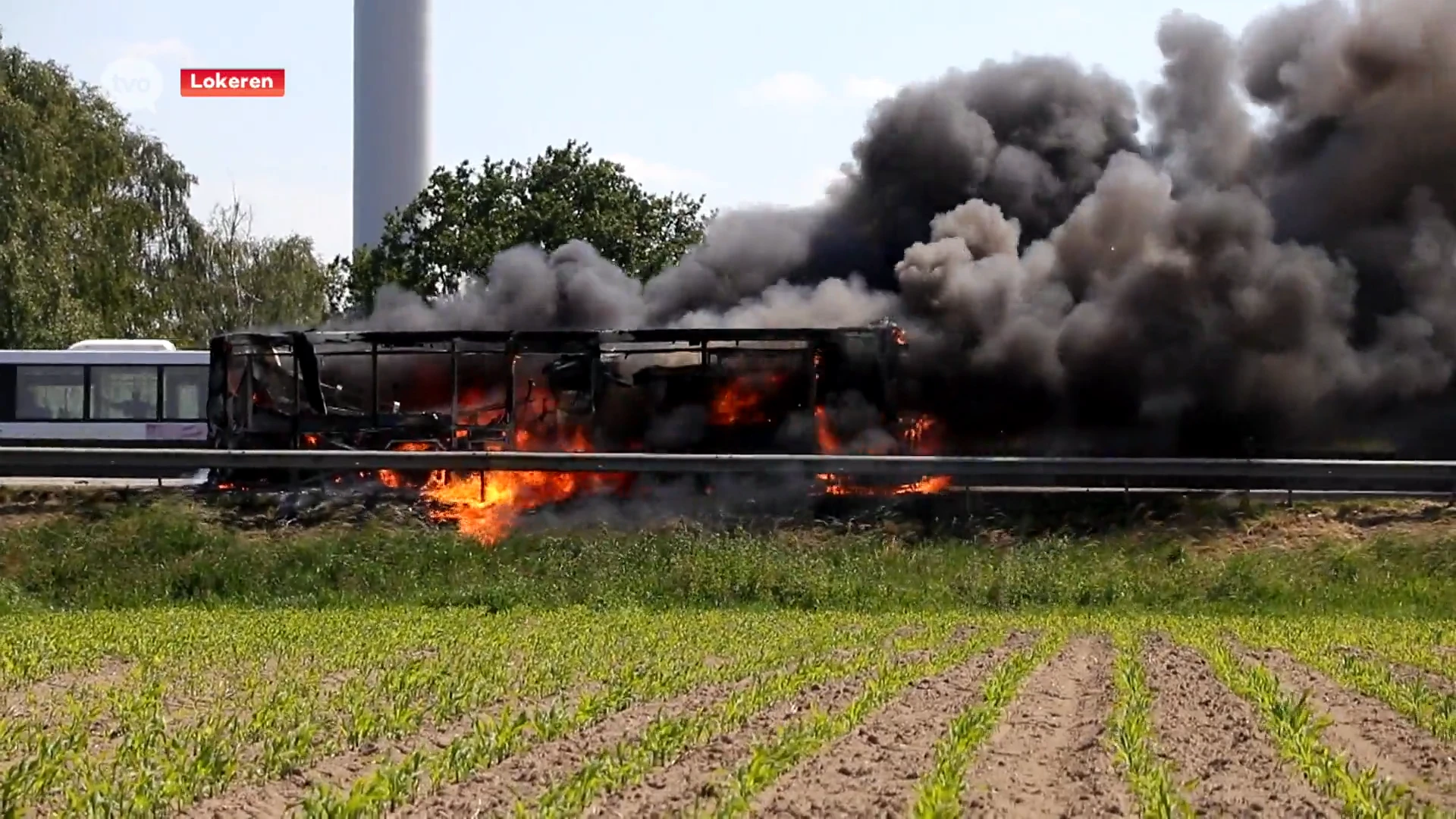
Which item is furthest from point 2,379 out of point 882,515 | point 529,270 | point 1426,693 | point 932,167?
point 1426,693

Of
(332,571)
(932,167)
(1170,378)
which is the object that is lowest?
(332,571)

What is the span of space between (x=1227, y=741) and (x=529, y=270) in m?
24.2

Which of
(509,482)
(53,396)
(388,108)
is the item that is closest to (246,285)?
(388,108)

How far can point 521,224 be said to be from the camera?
4956cm

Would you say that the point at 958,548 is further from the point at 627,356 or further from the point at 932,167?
the point at 932,167

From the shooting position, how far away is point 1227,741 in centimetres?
884

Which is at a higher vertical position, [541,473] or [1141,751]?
[541,473]

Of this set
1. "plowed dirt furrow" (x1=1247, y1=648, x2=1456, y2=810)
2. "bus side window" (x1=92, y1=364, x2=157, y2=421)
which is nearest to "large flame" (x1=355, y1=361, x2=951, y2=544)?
"plowed dirt furrow" (x1=1247, y1=648, x2=1456, y2=810)

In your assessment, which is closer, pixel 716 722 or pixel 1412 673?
pixel 716 722

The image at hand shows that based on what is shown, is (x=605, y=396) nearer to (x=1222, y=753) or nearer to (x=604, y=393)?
A: (x=604, y=393)

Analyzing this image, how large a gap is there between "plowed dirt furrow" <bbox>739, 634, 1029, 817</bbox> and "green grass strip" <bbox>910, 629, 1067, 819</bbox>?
0.25 ft

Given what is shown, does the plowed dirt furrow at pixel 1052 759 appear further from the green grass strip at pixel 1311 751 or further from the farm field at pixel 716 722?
the green grass strip at pixel 1311 751

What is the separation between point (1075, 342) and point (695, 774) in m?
17.8

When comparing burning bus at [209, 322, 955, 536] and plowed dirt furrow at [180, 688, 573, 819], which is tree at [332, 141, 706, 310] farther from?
plowed dirt furrow at [180, 688, 573, 819]
